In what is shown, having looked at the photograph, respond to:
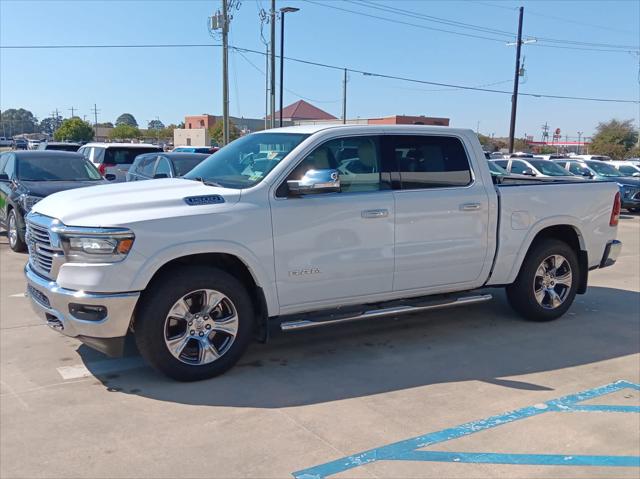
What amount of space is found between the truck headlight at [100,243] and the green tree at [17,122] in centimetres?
15597

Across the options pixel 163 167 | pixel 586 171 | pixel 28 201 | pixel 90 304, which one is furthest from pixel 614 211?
pixel 586 171

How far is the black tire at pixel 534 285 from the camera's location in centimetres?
636

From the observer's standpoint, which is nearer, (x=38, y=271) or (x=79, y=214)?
(x=79, y=214)

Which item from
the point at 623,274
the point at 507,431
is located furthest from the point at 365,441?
the point at 623,274

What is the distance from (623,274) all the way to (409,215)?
227 inches

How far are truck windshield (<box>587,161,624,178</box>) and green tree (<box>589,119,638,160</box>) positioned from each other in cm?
4252

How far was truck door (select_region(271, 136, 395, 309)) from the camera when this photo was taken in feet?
16.0

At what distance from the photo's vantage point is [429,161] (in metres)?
5.75

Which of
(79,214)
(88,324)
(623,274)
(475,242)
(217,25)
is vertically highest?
(217,25)

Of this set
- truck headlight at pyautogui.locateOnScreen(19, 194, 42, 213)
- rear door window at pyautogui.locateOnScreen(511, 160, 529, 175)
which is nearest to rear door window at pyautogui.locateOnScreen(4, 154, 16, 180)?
truck headlight at pyautogui.locateOnScreen(19, 194, 42, 213)

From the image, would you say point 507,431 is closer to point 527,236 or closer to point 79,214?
point 527,236

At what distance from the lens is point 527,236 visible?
6195mm

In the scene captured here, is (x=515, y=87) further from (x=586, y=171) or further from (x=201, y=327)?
(x=201, y=327)

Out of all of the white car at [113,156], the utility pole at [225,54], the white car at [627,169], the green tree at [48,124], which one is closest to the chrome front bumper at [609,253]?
the white car at [113,156]
